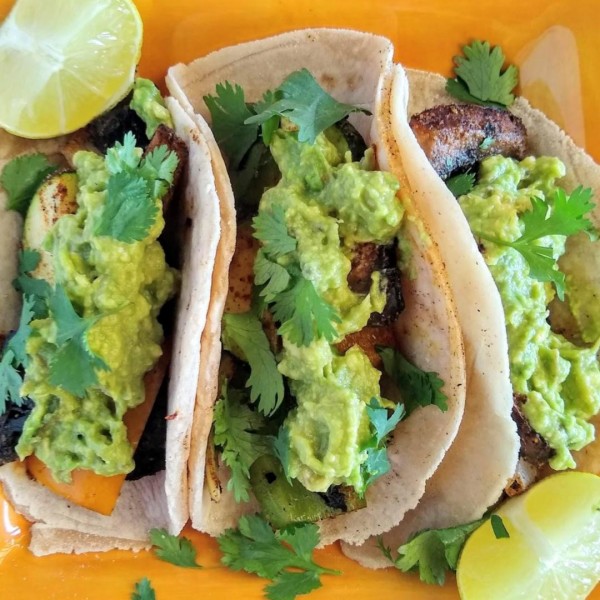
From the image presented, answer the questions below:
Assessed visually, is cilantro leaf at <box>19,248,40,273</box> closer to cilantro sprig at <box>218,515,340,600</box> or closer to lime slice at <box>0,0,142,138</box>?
lime slice at <box>0,0,142,138</box>

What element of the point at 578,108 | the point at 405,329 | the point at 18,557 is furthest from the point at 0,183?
the point at 578,108

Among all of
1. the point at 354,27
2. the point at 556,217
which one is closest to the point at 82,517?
the point at 556,217

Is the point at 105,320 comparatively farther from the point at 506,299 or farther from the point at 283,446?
the point at 506,299

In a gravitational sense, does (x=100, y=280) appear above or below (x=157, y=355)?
above

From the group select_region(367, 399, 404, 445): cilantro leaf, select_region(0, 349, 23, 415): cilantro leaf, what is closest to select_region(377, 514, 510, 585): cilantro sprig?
select_region(367, 399, 404, 445): cilantro leaf

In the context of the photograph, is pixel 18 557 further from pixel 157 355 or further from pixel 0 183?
pixel 0 183

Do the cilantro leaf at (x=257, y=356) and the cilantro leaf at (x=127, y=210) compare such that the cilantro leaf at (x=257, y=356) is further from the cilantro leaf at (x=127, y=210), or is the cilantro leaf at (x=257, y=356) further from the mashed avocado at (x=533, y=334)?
the mashed avocado at (x=533, y=334)
